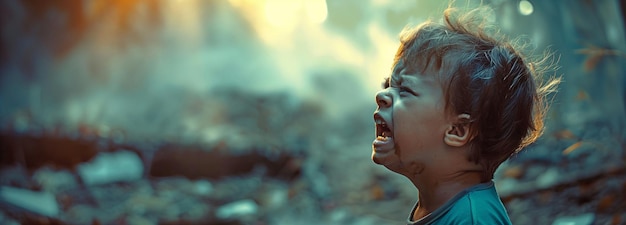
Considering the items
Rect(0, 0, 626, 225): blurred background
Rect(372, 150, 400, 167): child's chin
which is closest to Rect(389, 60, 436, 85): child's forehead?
Rect(372, 150, 400, 167): child's chin

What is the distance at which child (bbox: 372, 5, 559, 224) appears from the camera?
1.13m

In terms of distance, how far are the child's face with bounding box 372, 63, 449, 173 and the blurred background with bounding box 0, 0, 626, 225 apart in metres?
1.70

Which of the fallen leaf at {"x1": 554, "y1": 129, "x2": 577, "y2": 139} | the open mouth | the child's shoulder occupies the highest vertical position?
the fallen leaf at {"x1": 554, "y1": 129, "x2": 577, "y2": 139}

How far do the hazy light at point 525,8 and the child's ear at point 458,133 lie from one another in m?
1.72

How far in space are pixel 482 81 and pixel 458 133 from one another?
10cm

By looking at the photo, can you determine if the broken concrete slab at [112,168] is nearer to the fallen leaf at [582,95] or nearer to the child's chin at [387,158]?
the fallen leaf at [582,95]

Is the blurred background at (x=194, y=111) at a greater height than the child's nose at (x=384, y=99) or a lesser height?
greater

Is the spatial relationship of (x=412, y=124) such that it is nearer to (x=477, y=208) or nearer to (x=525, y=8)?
(x=477, y=208)

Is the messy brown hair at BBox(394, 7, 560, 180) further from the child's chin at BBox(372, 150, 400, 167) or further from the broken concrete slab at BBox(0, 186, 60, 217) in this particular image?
the broken concrete slab at BBox(0, 186, 60, 217)

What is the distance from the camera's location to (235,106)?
301 cm

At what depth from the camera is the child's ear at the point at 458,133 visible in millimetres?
1134

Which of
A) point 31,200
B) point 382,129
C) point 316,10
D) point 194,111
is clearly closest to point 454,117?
point 382,129

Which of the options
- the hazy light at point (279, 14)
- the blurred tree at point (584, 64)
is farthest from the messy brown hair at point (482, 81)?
the hazy light at point (279, 14)

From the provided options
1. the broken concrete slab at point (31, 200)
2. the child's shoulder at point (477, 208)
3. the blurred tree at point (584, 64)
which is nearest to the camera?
the child's shoulder at point (477, 208)
